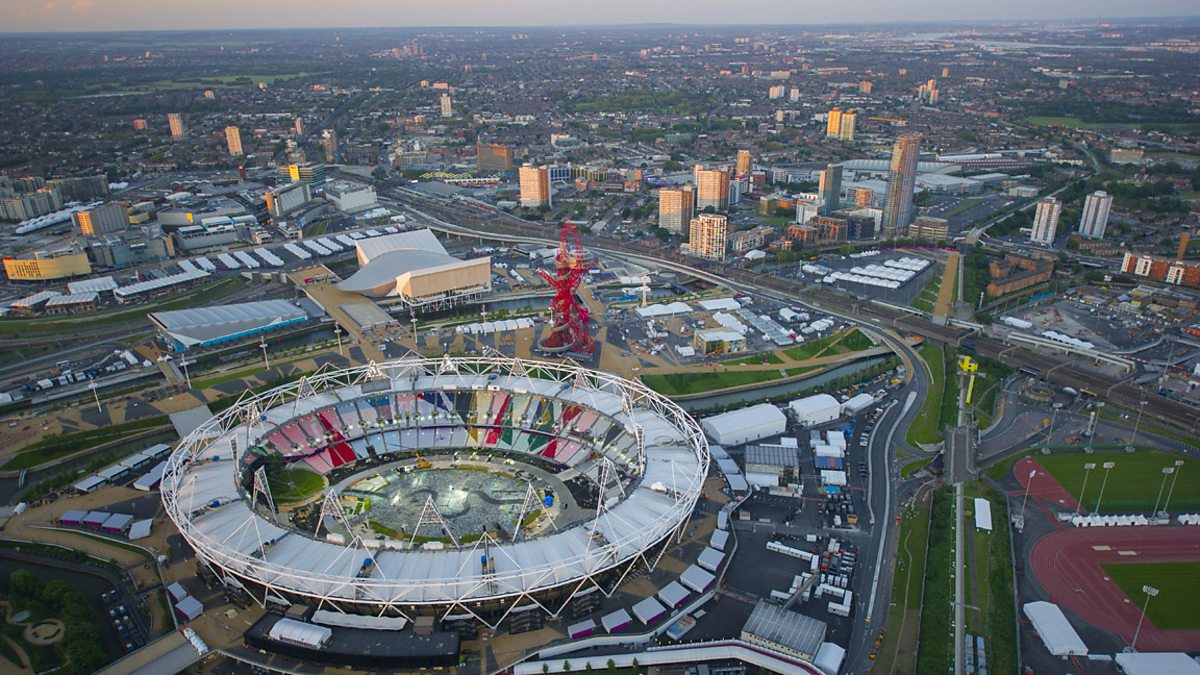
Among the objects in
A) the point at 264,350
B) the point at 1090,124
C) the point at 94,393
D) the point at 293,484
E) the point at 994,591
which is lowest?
the point at 994,591

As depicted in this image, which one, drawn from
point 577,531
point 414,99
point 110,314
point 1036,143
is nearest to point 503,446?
point 577,531

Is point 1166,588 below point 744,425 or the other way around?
below

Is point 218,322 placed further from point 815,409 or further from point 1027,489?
point 1027,489

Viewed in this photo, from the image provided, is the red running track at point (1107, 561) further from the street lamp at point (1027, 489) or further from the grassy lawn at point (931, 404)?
the grassy lawn at point (931, 404)

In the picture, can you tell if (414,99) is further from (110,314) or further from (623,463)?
(623,463)

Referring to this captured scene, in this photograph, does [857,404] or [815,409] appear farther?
[857,404]

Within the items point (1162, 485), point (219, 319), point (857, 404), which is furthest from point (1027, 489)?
point (219, 319)
